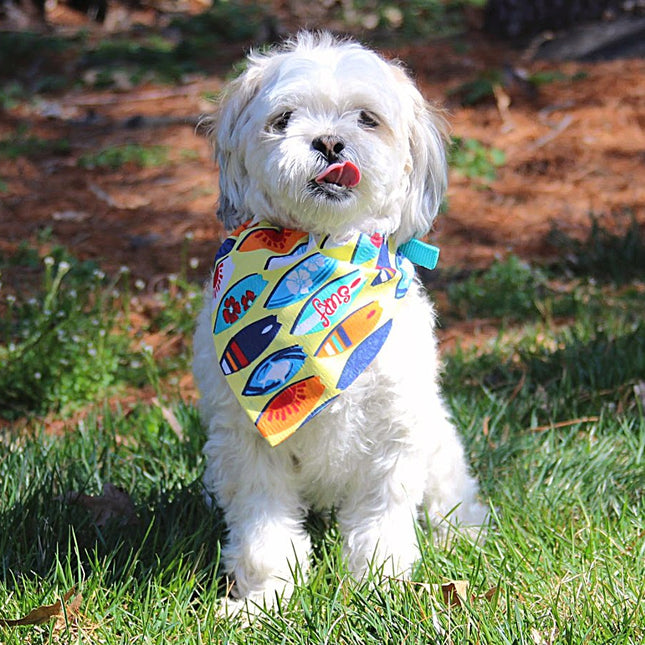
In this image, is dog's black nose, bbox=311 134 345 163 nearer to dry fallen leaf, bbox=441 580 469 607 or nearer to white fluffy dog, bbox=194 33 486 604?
white fluffy dog, bbox=194 33 486 604

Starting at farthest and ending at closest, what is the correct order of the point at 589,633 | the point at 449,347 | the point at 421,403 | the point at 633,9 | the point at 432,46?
the point at 432,46 → the point at 633,9 → the point at 449,347 → the point at 421,403 → the point at 589,633

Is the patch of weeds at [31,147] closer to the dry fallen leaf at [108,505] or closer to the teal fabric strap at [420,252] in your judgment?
the dry fallen leaf at [108,505]

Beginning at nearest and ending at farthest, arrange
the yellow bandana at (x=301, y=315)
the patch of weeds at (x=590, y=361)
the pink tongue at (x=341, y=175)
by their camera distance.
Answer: the pink tongue at (x=341, y=175), the yellow bandana at (x=301, y=315), the patch of weeds at (x=590, y=361)

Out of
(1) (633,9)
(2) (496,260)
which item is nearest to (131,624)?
(2) (496,260)

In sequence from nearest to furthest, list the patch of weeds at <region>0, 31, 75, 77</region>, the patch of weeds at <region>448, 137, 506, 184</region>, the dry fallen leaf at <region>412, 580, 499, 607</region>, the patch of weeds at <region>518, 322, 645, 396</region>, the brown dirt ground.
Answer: the dry fallen leaf at <region>412, 580, 499, 607</region>
the patch of weeds at <region>518, 322, 645, 396</region>
the brown dirt ground
the patch of weeds at <region>448, 137, 506, 184</region>
the patch of weeds at <region>0, 31, 75, 77</region>

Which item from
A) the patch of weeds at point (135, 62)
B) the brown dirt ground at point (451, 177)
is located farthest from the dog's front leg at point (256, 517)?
the patch of weeds at point (135, 62)

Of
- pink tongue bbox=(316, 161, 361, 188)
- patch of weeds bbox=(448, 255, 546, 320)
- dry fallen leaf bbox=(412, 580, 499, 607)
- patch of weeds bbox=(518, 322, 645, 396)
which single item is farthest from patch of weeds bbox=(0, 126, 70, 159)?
dry fallen leaf bbox=(412, 580, 499, 607)

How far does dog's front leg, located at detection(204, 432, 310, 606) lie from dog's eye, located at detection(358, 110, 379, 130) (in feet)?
3.65

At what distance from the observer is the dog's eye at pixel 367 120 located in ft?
9.23

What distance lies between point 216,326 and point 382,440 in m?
0.68

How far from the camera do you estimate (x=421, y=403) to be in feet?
9.80

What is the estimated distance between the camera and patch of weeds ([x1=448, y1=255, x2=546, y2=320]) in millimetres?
5184

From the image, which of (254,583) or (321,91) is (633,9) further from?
(254,583)

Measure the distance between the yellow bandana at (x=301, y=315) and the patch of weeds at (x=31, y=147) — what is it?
466 centimetres
